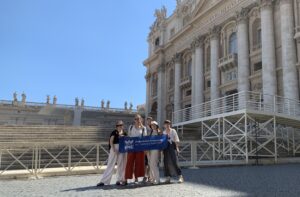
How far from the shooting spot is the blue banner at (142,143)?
31.1 feet

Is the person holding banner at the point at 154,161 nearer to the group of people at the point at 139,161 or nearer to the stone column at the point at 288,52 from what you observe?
the group of people at the point at 139,161

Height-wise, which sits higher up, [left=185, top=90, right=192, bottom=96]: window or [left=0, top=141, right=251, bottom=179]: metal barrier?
[left=185, top=90, right=192, bottom=96]: window

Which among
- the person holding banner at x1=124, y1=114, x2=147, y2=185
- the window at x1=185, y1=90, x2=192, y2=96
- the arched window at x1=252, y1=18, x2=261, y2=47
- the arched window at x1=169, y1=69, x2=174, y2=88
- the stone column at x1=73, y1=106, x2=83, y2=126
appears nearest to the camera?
the person holding banner at x1=124, y1=114, x2=147, y2=185

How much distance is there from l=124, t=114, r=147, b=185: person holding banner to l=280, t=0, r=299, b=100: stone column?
52.9ft

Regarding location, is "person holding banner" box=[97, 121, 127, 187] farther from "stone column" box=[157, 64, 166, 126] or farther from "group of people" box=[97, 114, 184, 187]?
"stone column" box=[157, 64, 166, 126]

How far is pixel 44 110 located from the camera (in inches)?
1980

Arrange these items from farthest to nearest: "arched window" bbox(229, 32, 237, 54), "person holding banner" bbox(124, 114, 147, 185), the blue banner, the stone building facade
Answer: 1. "arched window" bbox(229, 32, 237, 54)
2. the stone building facade
3. the blue banner
4. "person holding banner" bbox(124, 114, 147, 185)

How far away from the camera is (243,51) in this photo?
90.9 feet

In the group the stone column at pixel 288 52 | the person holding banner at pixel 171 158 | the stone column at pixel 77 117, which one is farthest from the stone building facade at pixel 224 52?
the person holding banner at pixel 171 158

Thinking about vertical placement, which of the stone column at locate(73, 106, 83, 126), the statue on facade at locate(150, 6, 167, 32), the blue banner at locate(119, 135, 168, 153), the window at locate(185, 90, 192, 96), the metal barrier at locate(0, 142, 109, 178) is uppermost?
the statue on facade at locate(150, 6, 167, 32)

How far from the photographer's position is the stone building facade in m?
24.0

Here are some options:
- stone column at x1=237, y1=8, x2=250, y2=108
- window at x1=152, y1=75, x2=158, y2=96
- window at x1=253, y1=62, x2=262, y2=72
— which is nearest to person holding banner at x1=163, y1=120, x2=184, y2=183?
stone column at x1=237, y1=8, x2=250, y2=108

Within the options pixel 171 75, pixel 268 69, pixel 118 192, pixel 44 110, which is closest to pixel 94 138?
pixel 268 69

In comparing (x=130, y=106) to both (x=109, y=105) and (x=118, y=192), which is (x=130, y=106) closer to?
(x=109, y=105)
